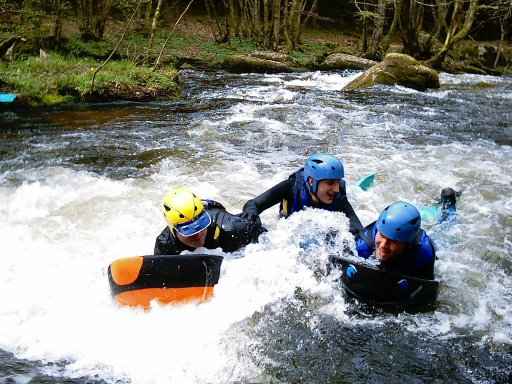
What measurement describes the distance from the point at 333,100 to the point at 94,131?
6.02 metres

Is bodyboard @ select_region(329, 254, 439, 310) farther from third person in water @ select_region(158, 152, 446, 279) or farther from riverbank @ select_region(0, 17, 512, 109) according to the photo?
riverbank @ select_region(0, 17, 512, 109)

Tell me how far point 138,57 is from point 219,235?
1038 cm

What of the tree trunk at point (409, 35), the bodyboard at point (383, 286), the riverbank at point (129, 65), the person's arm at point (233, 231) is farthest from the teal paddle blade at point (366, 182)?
the tree trunk at point (409, 35)

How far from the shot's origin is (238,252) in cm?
421

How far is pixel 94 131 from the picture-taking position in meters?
8.95

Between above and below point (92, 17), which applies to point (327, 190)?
above

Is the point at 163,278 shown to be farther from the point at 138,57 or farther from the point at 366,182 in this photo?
the point at 138,57

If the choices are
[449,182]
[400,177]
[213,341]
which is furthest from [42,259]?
[449,182]

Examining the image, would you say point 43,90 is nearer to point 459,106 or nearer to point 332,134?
point 332,134

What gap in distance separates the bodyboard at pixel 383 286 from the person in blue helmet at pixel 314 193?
0.54m

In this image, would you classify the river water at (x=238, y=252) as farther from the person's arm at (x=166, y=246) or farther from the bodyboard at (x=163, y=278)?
the person's arm at (x=166, y=246)

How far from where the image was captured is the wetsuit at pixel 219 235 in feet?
13.0

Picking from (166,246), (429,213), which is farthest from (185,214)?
(429,213)

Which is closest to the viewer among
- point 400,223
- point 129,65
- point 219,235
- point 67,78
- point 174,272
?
point 400,223
